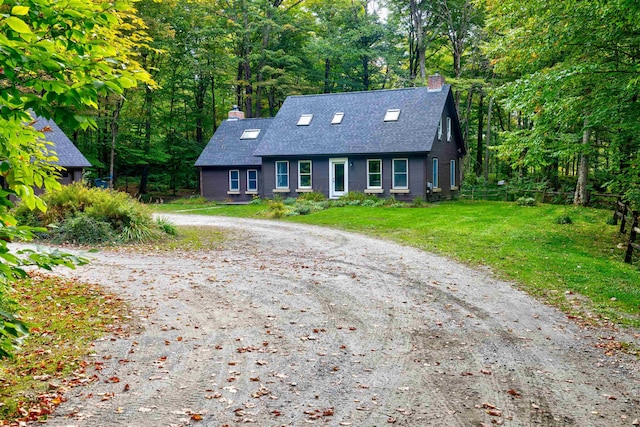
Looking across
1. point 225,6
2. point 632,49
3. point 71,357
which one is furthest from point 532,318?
point 225,6

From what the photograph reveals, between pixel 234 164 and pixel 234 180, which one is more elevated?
pixel 234 164

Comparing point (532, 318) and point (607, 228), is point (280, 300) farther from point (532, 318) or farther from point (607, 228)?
point (607, 228)

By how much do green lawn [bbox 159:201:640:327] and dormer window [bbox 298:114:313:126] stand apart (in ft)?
21.4

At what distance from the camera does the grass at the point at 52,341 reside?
4.34 m

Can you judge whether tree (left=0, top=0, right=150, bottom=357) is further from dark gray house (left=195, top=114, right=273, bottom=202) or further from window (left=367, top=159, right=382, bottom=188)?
dark gray house (left=195, top=114, right=273, bottom=202)

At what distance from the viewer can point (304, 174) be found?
26406 millimetres

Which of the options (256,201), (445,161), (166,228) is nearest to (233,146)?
(256,201)

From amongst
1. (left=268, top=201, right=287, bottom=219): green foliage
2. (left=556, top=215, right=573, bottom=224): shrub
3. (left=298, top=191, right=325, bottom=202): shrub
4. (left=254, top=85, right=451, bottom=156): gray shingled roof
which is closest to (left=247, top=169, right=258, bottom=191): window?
(left=254, top=85, right=451, bottom=156): gray shingled roof

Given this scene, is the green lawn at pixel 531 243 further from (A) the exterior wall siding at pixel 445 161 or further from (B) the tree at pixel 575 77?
(A) the exterior wall siding at pixel 445 161

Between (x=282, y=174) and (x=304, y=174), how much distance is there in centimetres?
129

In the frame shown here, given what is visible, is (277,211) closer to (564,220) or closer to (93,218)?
(93,218)

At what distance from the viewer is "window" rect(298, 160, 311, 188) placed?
2631 centimetres

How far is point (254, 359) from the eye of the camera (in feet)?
18.0

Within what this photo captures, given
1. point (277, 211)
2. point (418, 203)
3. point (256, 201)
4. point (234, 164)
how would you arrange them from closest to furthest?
point (277, 211), point (418, 203), point (256, 201), point (234, 164)
